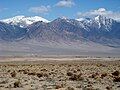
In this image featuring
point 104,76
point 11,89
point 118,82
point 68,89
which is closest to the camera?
point 68,89

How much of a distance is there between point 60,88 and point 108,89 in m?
2.63

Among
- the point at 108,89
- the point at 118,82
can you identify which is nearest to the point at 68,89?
the point at 108,89

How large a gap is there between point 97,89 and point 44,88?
3058 mm

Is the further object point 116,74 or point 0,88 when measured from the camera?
point 116,74

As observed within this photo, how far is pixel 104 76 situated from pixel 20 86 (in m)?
8.84

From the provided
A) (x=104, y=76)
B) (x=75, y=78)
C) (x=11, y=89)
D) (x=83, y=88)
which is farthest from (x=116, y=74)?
(x=11, y=89)

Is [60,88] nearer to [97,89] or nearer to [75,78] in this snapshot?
[97,89]

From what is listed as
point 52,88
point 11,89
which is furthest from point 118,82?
point 11,89

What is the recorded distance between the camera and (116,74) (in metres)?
28.7

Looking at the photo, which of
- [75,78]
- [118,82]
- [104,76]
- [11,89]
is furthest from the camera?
[104,76]

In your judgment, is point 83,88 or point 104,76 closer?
point 83,88

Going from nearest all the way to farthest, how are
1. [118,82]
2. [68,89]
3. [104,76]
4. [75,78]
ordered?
[68,89]
[118,82]
[75,78]
[104,76]

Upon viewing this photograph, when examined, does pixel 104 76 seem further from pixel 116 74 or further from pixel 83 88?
pixel 83 88

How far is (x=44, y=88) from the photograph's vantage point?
784 inches
